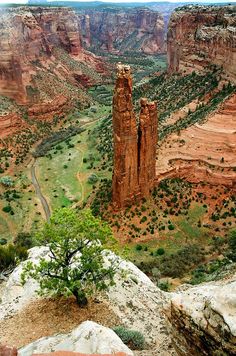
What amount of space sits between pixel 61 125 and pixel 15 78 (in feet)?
48.6

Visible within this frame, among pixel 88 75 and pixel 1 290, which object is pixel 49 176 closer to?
pixel 1 290

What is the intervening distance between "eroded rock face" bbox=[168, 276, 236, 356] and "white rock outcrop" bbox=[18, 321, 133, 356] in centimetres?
248

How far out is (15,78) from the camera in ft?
307

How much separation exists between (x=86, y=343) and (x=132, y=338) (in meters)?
4.64

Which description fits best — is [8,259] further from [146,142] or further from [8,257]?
[146,142]

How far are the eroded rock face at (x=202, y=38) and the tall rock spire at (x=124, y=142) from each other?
28.8m

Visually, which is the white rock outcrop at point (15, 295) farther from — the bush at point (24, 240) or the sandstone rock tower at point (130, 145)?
the sandstone rock tower at point (130, 145)

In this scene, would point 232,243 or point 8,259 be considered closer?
point 8,259

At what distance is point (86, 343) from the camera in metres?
19.2

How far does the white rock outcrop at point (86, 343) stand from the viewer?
18469mm

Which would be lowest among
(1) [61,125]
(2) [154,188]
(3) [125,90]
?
(1) [61,125]

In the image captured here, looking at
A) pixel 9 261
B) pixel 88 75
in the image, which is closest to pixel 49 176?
pixel 9 261

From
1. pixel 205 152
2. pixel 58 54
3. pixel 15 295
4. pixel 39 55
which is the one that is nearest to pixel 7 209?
pixel 205 152

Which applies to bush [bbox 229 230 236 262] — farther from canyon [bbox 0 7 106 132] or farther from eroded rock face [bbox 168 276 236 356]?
canyon [bbox 0 7 106 132]
